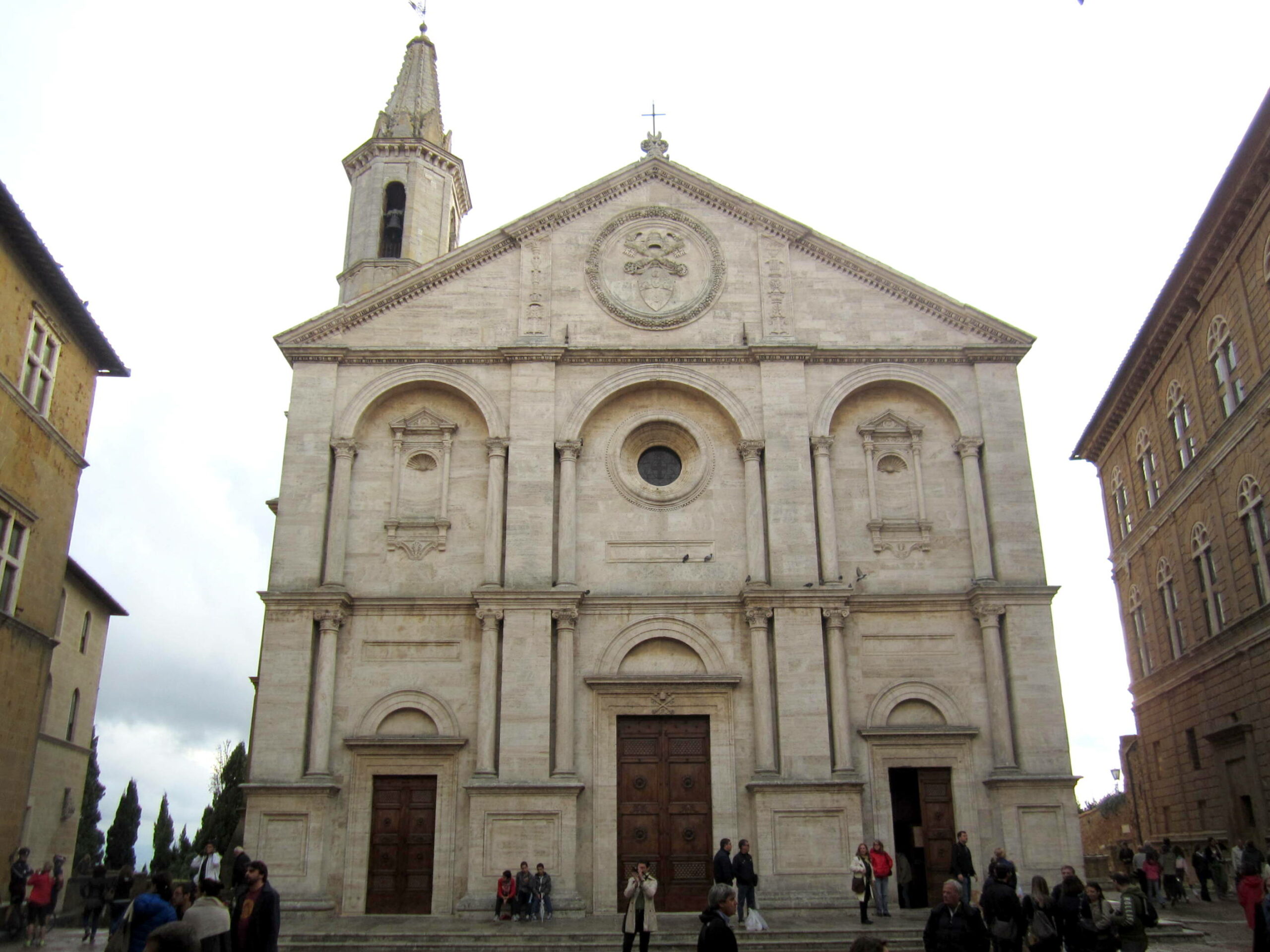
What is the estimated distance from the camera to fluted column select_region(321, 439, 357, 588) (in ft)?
79.4

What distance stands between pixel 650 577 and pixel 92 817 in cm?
3752

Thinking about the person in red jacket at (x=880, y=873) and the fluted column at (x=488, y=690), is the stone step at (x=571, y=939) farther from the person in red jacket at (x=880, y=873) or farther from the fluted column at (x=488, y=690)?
the fluted column at (x=488, y=690)

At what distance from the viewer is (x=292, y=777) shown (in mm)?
22453

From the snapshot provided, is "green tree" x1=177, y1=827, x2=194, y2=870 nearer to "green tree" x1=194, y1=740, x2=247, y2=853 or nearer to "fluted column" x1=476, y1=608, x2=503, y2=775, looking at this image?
"green tree" x1=194, y1=740, x2=247, y2=853

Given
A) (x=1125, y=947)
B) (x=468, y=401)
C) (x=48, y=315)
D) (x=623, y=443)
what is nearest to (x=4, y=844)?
(x=48, y=315)

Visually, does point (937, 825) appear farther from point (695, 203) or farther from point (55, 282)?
point (55, 282)

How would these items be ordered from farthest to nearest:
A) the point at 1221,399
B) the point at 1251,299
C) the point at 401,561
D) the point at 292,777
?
1. the point at 1221,399
2. the point at 1251,299
3. the point at 401,561
4. the point at 292,777

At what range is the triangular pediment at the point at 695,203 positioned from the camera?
86.4ft

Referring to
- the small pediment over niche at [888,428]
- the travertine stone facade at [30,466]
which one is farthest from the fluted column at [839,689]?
the travertine stone facade at [30,466]

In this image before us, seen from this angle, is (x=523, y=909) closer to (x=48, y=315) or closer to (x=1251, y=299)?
(x=48, y=315)

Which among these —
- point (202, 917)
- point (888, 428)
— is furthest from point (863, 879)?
point (202, 917)

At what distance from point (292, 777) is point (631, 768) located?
6965 mm

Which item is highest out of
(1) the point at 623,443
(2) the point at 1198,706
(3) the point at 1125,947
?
(1) the point at 623,443

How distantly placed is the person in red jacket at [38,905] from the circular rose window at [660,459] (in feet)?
45.0
